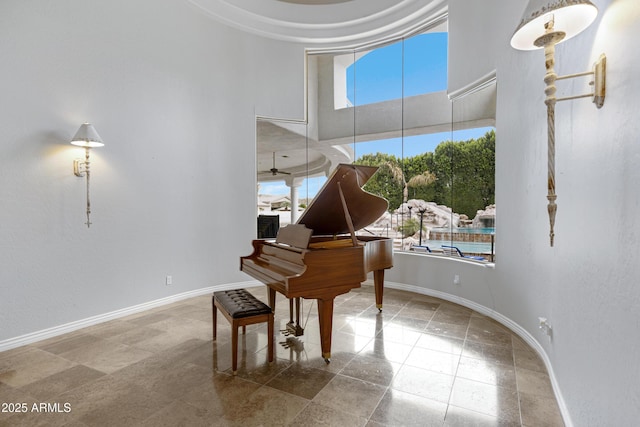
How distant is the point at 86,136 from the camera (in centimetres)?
324

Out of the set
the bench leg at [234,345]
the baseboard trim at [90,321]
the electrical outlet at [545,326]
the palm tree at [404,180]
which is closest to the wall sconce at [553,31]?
the electrical outlet at [545,326]

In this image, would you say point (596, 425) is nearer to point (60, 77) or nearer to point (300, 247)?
point (300, 247)

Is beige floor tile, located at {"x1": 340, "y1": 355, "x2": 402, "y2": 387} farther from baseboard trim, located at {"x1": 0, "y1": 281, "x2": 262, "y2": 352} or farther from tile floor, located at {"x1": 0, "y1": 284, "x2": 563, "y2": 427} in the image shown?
baseboard trim, located at {"x1": 0, "y1": 281, "x2": 262, "y2": 352}

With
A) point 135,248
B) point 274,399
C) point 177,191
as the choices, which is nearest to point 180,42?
point 177,191

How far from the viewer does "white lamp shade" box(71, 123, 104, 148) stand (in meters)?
3.23

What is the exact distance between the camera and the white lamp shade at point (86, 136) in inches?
127

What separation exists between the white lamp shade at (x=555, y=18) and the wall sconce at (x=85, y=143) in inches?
145

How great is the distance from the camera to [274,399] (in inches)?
84.7

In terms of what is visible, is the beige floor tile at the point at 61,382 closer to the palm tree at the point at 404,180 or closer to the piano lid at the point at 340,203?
the piano lid at the point at 340,203

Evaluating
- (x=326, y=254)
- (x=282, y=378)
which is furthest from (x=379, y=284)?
(x=282, y=378)

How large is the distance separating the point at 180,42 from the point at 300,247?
3.56 m

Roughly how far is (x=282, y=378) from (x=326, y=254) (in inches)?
38.9

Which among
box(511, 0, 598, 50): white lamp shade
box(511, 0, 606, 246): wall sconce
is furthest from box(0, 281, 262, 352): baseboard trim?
box(511, 0, 598, 50): white lamp shade

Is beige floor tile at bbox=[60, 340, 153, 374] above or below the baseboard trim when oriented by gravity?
below
